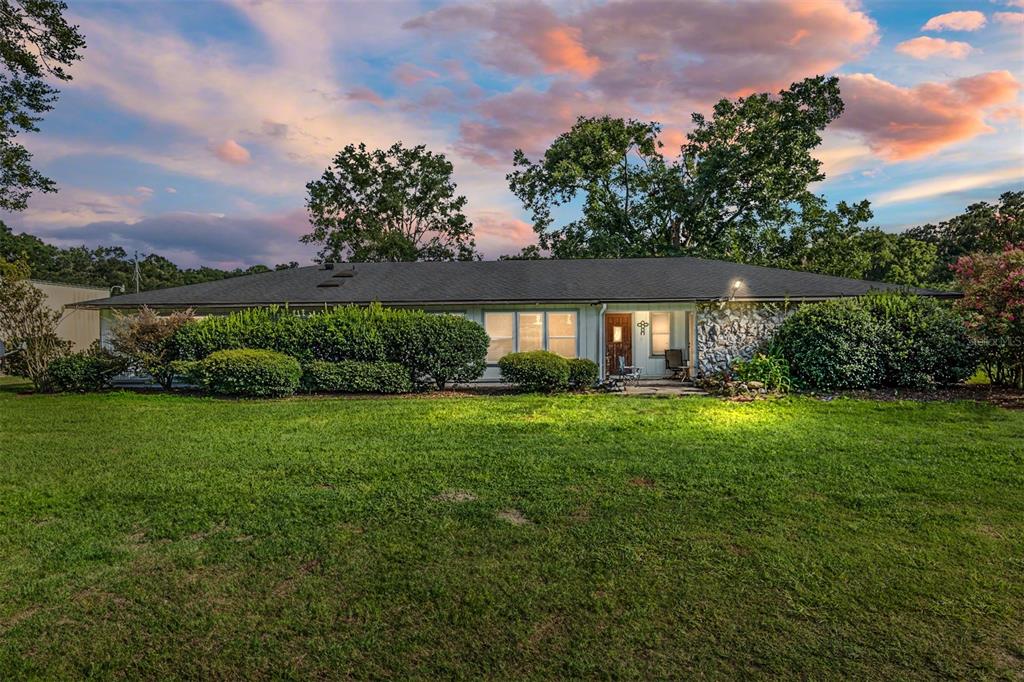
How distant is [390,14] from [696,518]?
1048cm

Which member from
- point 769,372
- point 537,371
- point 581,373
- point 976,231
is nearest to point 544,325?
point 581,373

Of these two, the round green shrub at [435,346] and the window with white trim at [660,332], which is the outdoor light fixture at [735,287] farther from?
the round green shrub at [435,346]

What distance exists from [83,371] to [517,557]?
15.2 meters

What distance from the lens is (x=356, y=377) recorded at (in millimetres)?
13273

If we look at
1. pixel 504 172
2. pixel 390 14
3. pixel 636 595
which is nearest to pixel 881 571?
pixel 636 595

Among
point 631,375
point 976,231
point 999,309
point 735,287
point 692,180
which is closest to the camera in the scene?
point 999,309

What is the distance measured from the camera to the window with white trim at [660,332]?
57.9ft

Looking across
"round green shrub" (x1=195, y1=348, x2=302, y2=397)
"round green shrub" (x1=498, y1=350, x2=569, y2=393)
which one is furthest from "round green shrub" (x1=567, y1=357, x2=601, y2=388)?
"round green shrub" (x1=195, y1=348, x2=302, y2=397)

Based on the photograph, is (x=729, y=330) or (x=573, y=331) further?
(x=573, y=331)

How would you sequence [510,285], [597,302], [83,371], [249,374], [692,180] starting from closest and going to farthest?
[249,374] < [83,371] < [597,302] < [510,285] < [692,180]

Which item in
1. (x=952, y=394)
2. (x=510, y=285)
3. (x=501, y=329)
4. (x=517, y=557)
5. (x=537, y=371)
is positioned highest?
(x=510, y=285)

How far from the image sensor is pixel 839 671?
106 inches

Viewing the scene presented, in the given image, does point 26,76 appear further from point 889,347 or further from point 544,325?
point 889,347

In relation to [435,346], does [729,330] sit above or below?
above
